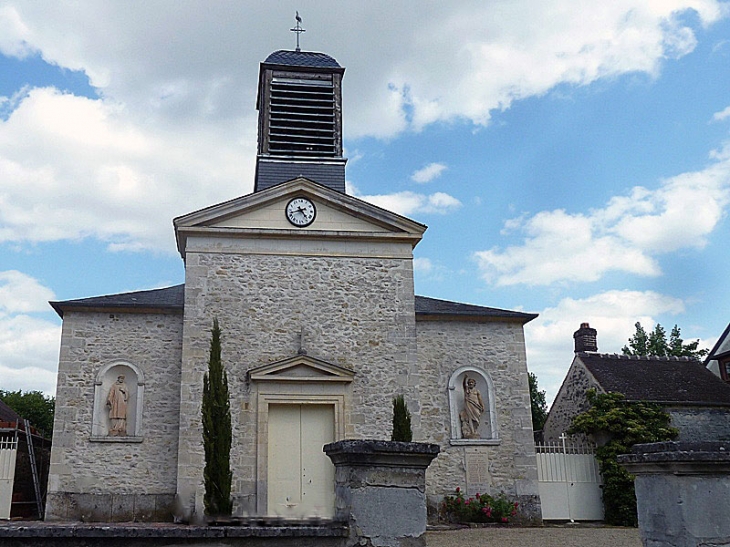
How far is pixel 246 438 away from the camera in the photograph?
12.8 meters

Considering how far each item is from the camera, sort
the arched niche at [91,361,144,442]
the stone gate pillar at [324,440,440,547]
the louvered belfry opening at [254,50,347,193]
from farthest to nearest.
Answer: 1. the louvered belfry opening at [254,50,347,193]
2. the arched niche at [91,361,144,442]
3. the stone gate pillar at [324,440,440,547]

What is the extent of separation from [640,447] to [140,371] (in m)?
11.0

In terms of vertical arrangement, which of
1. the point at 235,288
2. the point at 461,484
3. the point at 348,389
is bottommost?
the point at 461,484

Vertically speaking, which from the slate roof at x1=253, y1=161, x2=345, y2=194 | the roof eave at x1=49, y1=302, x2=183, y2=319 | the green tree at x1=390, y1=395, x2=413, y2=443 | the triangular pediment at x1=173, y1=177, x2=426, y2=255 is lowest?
the green tree at x1=390, y1=395, x2=413, y2=443

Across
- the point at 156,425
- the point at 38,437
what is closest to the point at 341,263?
the point at 156,425

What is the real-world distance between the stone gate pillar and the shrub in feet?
32.4

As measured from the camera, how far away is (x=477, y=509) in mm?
13758

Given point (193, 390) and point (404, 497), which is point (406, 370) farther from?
point (404, 497)

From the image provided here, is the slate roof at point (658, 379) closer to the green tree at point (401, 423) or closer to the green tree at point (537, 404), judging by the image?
the green tree at point (401, 423)

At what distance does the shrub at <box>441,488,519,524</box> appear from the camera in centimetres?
1369

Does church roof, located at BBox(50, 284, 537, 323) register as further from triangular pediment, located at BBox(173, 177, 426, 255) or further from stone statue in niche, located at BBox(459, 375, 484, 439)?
stone statue in niche, located at BBox(459, 375, 484, 439)

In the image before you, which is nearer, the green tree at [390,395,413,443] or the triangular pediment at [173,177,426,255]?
the green tree at [390,395,413,443]

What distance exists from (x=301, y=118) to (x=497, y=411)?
7.82 metres

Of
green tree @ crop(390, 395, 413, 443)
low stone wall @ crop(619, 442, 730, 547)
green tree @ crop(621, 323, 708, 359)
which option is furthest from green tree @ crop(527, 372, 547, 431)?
low stone wall @ crop(619, 442, 730, 547)
